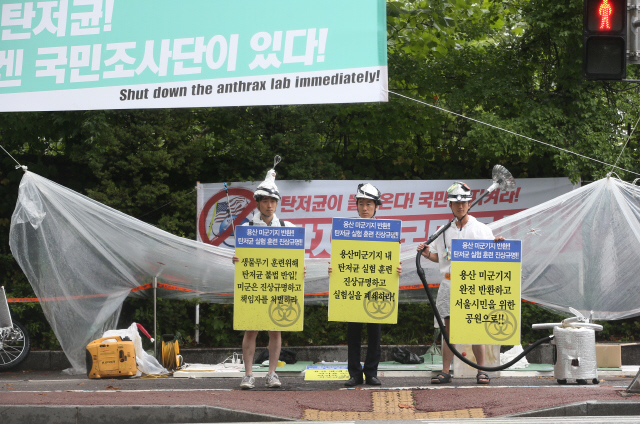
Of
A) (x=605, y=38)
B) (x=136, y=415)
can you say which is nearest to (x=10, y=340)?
(x=136, y=415)

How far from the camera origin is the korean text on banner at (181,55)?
5.12m

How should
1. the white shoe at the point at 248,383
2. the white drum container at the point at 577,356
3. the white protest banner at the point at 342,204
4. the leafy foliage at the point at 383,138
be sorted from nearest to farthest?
the white shoe at the point at 248,383
the white drum container at the point at 577,356
the leafy foliage at the point at 383,138
the white protest banner at the point at 342,204

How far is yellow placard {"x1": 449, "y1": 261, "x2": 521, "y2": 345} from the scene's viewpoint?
651 centimetres

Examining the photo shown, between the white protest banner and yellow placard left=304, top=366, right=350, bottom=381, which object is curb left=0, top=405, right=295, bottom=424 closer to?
yellow placard left=304, top=366, right=350, bottom=381

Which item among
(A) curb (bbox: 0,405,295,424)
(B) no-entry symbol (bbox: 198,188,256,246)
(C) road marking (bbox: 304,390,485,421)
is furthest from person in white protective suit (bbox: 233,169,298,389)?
(B) no-entry symbol (bbox: 198,188,256,246)

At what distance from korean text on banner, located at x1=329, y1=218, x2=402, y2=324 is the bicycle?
15.6 feet

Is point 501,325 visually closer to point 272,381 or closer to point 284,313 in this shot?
point 284,313

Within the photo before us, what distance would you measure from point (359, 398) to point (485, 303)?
4.75 ft

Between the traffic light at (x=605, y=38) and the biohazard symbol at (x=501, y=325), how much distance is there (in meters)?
2.23

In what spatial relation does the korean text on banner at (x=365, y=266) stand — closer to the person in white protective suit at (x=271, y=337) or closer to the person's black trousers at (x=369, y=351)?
the person's black trousers at (x=369, y=351)

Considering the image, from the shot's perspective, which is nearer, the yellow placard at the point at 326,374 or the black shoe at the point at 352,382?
the black shoe at the point at 352,382

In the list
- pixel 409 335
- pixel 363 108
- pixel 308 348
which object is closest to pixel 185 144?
pixel 363 108

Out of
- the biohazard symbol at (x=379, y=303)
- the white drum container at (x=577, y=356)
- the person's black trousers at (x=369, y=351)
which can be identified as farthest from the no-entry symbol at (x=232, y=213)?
the white drum container at (x=577, y=356)

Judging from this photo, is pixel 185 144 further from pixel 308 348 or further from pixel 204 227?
pixel 308 348
